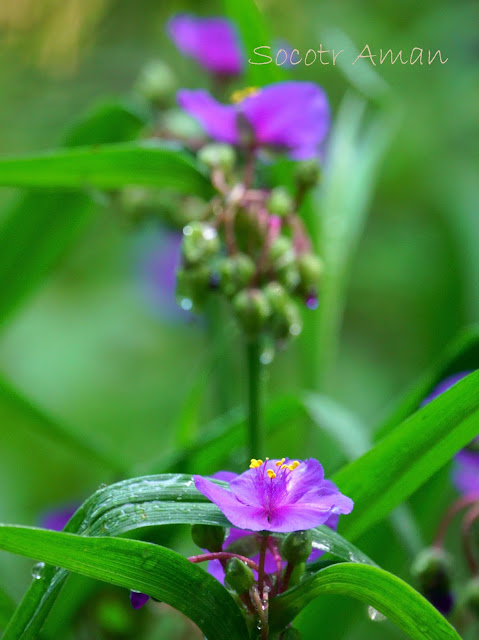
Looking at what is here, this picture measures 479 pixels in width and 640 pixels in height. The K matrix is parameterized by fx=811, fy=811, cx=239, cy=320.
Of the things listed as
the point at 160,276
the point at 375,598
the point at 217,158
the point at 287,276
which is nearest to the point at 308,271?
the point at 287,276

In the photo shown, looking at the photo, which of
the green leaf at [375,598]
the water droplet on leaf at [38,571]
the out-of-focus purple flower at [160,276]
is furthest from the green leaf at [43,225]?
the out-of-focus purple flower at [160,276]

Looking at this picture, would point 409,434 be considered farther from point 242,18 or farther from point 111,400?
point 111,400

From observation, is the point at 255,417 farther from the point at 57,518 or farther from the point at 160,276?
the point at 160,276

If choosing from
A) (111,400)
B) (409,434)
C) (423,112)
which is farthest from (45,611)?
(423,112)

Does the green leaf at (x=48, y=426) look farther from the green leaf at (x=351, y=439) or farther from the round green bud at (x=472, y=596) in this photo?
the round green bud at (x=472, y=596)

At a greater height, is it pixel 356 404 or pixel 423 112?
pixel 423 112
